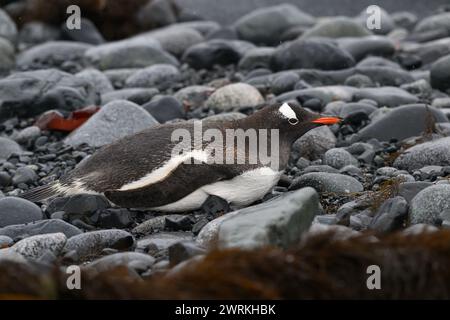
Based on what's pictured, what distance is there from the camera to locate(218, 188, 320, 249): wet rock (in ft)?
15.4

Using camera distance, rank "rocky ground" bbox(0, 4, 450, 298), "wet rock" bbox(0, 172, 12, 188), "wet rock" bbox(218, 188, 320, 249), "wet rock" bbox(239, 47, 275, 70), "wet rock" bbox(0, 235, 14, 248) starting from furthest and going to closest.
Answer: "wet rock" bbox(239, 47, 275, 70) → "wet rock" bbox(0, 172, 12, 188) → "wet rock" bbox(0, 235, 14, 248) → "rocky ground" bbox(0, 4, 450, 298) → "wet rock" bbox(218, 188, 320, 249)

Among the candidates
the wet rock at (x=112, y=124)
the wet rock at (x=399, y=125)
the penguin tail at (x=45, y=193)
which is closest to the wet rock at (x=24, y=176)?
the wet rock at (x=112, y=124)

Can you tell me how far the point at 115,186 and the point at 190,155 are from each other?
574 millimetres

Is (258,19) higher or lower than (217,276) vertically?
higher

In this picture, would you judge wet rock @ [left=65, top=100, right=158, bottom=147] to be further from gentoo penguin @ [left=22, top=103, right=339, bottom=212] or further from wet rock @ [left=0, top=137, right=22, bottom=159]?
gentoo penguin @ [left=22, top=103, right=339, bottom=212]

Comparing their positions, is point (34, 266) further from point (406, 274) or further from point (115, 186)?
point (115, 186)

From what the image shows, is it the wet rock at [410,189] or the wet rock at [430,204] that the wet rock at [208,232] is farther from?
the wet rock at [410,189]

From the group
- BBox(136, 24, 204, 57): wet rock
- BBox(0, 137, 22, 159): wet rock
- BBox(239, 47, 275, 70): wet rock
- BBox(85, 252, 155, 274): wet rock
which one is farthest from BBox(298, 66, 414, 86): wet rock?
BBox(85, 252, 155, 274): wet rock

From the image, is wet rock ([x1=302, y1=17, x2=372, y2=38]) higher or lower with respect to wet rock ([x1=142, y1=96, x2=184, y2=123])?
higher

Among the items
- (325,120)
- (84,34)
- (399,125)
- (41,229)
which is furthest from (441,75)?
(84,34)

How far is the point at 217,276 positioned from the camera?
13.4 ft

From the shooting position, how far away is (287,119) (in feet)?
22.2

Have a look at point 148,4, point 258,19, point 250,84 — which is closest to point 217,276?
point 250,84
